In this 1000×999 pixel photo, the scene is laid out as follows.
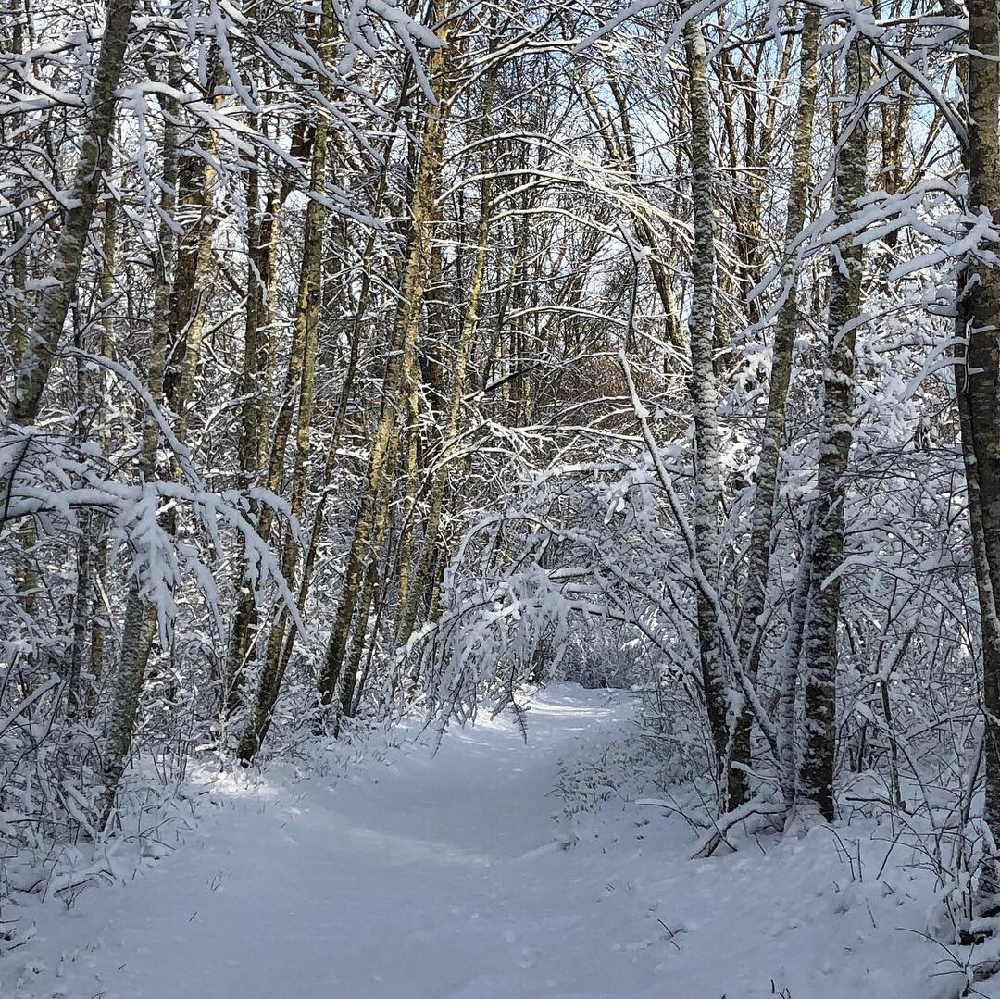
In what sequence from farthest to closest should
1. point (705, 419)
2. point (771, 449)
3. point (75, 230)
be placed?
point (705, 419) → point (771, 449) → point (75, 230)

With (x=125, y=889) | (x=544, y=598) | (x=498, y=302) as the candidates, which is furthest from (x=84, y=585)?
(x=498, y=302)

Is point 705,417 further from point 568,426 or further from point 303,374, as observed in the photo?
point 303,374

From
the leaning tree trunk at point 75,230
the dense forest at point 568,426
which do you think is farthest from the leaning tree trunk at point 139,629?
the leaning tree trunk at point 75,230

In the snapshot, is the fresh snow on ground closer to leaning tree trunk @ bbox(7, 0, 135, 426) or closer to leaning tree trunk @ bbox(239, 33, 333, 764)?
leaning tree trunk @ bbox(239, 33, 333, 764)

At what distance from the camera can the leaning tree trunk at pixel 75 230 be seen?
377 cm

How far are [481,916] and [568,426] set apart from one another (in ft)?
14.2

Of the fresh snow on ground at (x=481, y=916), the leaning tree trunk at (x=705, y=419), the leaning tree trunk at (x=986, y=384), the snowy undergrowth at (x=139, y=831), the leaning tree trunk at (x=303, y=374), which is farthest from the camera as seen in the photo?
the leaning tree trunk at (x=303, y=374)

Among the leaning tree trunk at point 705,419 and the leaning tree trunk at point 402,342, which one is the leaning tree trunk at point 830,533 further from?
the leaning tree trunk at point 402,342

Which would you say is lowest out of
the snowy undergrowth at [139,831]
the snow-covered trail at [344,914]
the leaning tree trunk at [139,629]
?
the snow-covered trail at [344,914]

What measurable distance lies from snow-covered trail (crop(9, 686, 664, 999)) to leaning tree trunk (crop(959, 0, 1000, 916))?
197 cm

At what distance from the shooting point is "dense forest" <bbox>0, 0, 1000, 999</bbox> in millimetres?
3646

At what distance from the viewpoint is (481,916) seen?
580cm

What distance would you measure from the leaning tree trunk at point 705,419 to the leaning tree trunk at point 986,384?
2544 millimetres

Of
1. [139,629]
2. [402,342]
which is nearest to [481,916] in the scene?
[139,629]
